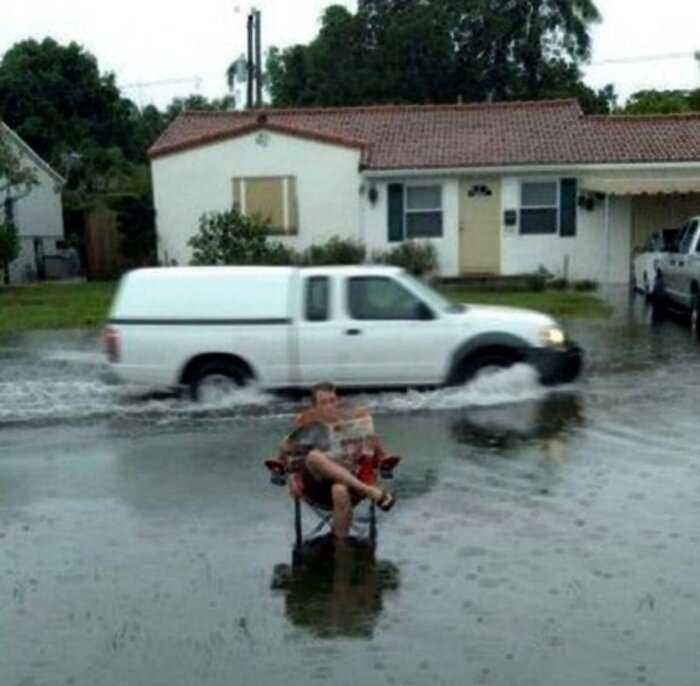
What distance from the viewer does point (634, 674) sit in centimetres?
589

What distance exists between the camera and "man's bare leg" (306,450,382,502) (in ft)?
26.6

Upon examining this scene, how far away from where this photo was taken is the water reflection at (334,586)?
6.71m

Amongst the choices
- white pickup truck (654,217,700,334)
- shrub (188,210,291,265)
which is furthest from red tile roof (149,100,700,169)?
white pickup truck (654,217,700,334)

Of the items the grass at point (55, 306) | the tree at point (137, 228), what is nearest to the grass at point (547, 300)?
the grass at point (55, 306)

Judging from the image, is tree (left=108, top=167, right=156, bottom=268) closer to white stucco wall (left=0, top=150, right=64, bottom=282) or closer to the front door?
white stucco wall (left=0, top=150, right=64, bottom=282)

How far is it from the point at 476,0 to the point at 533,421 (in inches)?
1731

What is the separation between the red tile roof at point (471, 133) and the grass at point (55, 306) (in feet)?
13.9

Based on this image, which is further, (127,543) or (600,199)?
(600,199)

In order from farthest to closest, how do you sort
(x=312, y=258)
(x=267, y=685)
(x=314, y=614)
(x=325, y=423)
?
(x=312, y=258)
(x=325, y=423)
(x=314, y=614)
(x=267, y=685)

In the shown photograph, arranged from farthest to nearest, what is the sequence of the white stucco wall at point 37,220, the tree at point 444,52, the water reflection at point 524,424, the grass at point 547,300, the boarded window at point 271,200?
the tree at point 444,52 → the white stucco wall at point 37,220 → the boarded window at point 271,200 → the grass at point 547,300 → the water reflection at point 524,424

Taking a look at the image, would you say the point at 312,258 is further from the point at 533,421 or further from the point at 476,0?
the point at 476,0

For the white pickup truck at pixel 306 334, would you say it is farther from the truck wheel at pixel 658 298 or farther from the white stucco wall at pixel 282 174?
the white stucco wall at pixel 282 174

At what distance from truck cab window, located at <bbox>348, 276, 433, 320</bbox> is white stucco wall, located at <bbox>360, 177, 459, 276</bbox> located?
16598 millimetres

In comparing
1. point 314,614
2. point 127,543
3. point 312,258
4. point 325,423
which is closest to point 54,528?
point 127,543
